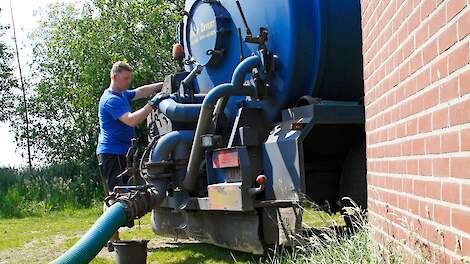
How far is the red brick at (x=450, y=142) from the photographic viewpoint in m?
1.94

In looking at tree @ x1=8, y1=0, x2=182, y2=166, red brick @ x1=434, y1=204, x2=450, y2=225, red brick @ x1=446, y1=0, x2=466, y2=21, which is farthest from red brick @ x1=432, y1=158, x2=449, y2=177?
tree @ x1=8, y1=0, x2=182, y2=166

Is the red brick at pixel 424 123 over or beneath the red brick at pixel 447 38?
beneath

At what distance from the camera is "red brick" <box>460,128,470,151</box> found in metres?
1.83

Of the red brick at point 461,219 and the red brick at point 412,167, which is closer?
the red brick at point 461,219

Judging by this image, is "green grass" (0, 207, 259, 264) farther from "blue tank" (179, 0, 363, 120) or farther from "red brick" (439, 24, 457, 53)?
"red brick" (439, 24, 457, 53)

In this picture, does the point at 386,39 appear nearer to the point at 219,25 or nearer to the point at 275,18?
the point at 275,18

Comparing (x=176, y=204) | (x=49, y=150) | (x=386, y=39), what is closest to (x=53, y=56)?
(x=49, y=150)

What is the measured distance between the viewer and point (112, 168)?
6.51 meters

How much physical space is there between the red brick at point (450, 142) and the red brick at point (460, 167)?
4 centimetres

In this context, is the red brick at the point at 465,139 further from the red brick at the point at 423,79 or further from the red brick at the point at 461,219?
the red brick at the point at 423,79

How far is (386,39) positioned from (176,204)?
10.7 feet

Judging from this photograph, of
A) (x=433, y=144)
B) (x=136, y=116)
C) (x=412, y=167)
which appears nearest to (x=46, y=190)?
(x=136, y=116)

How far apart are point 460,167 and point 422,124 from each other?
0.47 meters

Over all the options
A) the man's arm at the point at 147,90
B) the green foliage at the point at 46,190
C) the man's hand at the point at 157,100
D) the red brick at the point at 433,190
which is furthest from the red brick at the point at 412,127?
the green foliage at the point at 46,190
